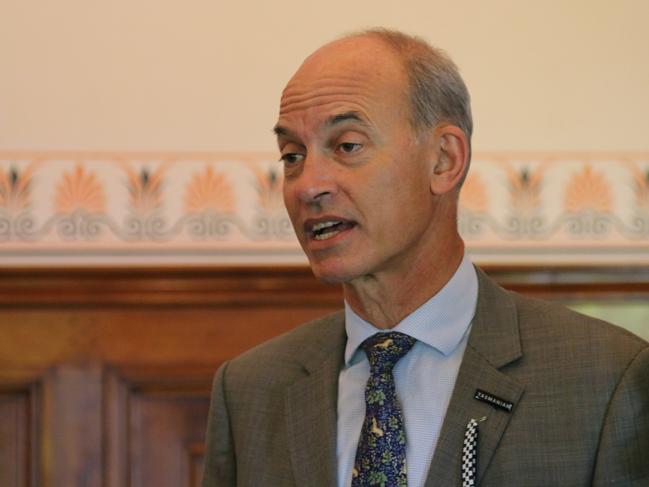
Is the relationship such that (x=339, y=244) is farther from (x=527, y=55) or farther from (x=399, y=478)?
(x=527, y=55)

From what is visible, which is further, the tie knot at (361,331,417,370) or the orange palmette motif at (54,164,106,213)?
the orange palmette motif at (54,164,106,213)

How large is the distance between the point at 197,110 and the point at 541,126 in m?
0.81

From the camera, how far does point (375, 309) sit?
230 centimetres

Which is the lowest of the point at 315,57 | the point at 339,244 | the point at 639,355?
the point at 639,355

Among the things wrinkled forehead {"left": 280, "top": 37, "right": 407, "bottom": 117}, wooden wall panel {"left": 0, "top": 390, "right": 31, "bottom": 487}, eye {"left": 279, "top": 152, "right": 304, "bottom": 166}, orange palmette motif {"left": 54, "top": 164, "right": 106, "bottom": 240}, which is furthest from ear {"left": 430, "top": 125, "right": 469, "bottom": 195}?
wooden wall panel {"left": 0, "top": 390, "right": 31, "bottom": 487}

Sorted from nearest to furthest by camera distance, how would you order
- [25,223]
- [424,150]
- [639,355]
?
[639,355] → [424,150] → [25,223]

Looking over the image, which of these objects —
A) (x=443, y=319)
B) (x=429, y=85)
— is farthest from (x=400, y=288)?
(x=429, y=85)

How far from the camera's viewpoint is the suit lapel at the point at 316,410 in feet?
7.27

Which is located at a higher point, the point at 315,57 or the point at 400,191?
the point at 315,57

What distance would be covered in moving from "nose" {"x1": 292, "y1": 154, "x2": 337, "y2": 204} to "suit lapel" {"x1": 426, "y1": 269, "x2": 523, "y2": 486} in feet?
1.06

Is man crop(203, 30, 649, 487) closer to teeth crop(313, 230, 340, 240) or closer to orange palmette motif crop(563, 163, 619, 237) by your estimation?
teeth crop(313, 230, 340, 240)

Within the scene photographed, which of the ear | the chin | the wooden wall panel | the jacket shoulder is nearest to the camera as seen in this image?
the chin

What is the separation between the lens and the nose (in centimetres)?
218

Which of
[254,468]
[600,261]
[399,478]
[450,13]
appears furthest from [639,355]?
[450,13]
